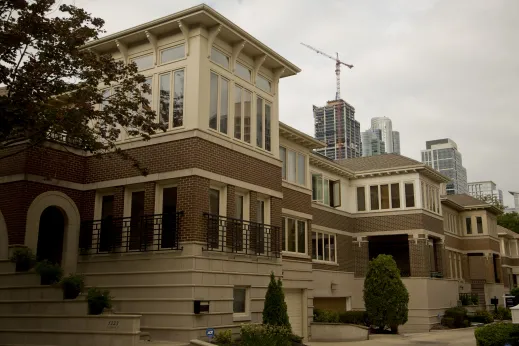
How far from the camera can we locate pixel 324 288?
3109 cm

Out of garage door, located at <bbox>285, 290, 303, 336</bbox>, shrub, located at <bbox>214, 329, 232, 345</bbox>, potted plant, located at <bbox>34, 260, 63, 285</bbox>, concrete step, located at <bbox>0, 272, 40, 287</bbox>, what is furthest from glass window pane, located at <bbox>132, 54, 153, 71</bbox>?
garage door, located at <bbox>285, 290, 303, 336</bbox>

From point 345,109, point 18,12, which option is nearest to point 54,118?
point 18,12

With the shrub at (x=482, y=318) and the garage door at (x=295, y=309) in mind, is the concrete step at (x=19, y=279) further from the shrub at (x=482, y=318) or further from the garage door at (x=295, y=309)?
the shrub at (x=482, y=318)

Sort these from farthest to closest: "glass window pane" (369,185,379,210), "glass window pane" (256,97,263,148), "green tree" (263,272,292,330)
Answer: "glass window pane" (369,185,379,210) < "glass window pane" (256,97,263,148) < "green tree" (263,272,292,330)

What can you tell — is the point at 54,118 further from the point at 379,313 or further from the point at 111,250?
the point at 379,313

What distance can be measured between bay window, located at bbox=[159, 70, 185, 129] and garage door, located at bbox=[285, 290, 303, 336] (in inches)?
354

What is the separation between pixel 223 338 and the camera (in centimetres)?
1647

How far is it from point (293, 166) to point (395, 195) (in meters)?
11.5

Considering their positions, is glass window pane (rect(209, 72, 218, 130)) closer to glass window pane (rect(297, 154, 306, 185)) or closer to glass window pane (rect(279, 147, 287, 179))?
glass window pane (rect(279, 147, 287, 179))

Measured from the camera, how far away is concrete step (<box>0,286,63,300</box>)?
15.9 m

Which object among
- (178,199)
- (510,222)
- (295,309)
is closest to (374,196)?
(295,309)

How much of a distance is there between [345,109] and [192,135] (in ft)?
514

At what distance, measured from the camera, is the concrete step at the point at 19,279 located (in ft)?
53.8

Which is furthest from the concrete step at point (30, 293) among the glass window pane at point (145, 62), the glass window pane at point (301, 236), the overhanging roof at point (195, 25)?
the glass window pane at point (301, 236)
